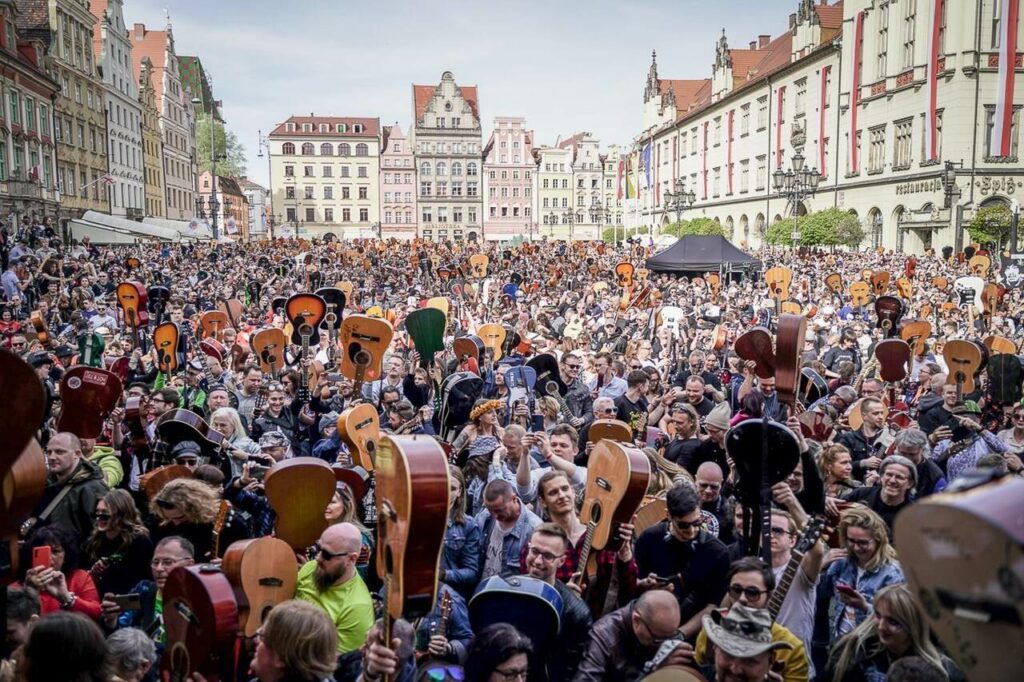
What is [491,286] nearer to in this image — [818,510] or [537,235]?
[818,510]

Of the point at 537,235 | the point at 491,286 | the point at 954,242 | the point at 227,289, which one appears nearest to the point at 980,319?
the point at 491,286

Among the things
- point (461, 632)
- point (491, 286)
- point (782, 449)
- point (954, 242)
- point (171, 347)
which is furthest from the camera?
point (954, 242)

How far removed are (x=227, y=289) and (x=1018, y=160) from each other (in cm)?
3528

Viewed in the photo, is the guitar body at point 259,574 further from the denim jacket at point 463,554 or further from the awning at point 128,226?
the awning at point 128,226

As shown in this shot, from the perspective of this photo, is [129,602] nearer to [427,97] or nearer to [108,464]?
[108,464]

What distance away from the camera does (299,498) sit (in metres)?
4.74

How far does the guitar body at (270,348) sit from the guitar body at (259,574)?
6.64 m

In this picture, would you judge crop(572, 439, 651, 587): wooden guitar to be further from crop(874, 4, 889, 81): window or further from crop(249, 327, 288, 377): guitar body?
crop(874, 4, 889, 81): window

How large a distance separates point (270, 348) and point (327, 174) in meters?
89.9

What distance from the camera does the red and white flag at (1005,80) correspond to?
35406 mm

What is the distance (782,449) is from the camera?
4.24 metres

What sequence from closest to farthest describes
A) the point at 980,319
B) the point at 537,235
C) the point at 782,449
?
the point at 782,449 < the point at 980,319 < the point at 537,235

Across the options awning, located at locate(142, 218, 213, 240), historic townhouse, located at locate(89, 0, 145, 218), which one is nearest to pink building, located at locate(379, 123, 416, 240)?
awning, located at locate(142, 218, 213, 240)

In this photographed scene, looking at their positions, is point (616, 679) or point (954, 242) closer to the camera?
point (616, 679)
